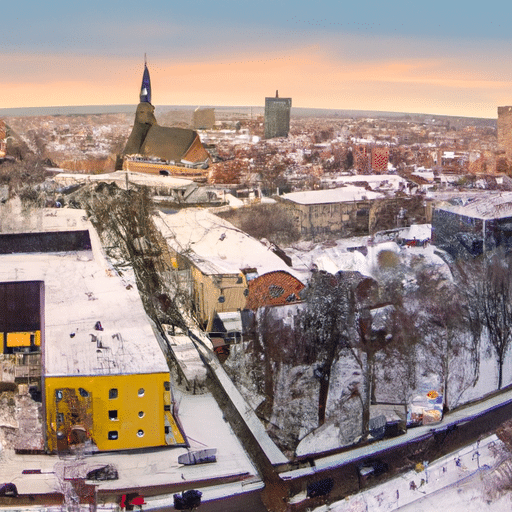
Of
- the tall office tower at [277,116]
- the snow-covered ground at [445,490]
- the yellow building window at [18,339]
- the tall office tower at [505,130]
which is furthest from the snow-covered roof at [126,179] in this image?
the snow-covered ground at [445,490]

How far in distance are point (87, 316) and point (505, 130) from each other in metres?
7.31

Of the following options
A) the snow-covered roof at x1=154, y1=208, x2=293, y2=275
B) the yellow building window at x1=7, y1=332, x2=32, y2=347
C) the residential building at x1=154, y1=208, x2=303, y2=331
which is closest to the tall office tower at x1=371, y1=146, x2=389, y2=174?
the snow-covered roof at x1=154, y1=208, x2=293, y2=275

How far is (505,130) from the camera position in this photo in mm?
10273

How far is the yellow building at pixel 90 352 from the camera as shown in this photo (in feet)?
13.8

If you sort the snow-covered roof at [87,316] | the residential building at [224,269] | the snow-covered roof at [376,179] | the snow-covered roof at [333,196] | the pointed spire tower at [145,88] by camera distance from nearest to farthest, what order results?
the snow-covered roof at [87,316]
the residential building at [224,269]
the snow-covered roof at [333,196]
the pointed spire tower at [145,88]
the snow-covered roof at [376,179]

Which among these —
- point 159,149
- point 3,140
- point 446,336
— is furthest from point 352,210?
point 3,140

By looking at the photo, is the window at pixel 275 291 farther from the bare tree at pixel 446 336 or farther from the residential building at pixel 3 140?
the residential building at pixel 3 140

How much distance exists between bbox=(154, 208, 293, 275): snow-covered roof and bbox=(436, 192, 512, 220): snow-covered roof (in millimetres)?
2307

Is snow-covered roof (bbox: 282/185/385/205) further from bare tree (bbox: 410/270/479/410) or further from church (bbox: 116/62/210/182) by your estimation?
bare tree (bbox: 410/270/479/410)

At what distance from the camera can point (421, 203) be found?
8.25m

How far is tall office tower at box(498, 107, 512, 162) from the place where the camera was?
999cm

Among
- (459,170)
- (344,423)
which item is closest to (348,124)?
(459,170)

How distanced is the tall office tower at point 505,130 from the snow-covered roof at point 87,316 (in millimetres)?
6227

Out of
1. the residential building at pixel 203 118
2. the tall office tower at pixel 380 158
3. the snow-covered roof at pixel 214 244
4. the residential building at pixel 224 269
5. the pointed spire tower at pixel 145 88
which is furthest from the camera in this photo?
the tall office tower at pixel 380 158
